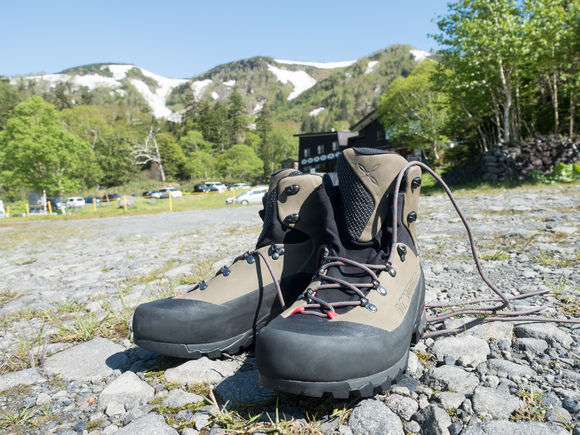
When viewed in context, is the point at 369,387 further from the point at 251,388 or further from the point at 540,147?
the point at 540,147

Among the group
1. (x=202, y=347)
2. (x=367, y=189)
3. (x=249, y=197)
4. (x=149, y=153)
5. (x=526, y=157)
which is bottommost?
(x=249, y=197)

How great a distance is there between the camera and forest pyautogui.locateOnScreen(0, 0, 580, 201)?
434 inches

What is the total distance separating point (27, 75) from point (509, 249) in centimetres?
21550

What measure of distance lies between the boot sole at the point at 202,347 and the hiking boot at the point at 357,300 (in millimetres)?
380

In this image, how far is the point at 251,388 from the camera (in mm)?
1222

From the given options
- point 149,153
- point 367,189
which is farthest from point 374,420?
point 149,153

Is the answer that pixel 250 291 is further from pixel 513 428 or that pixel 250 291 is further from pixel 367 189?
pixel 513 428

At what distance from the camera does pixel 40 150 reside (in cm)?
2631

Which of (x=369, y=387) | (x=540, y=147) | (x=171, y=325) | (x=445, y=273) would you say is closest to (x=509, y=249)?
(x=445, y=273)

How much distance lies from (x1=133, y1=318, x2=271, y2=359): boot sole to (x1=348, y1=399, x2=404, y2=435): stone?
0.56 m

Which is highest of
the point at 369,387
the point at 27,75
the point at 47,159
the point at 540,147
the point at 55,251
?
the point at 27,75

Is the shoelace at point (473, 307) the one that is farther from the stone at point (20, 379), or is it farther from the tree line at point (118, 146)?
the tree line at point (118, 146)

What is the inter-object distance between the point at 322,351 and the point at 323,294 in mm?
290

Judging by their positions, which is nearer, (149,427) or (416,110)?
(149,427)
